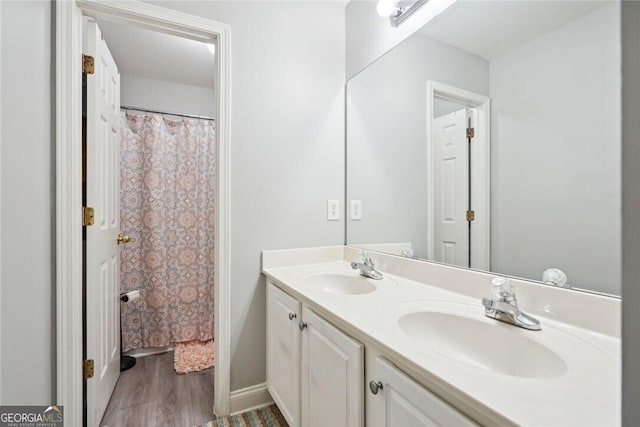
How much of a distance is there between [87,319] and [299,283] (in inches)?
39.8

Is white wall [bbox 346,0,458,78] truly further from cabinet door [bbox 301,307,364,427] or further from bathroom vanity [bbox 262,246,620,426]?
cabinet door [bbox 301,307,364,427]

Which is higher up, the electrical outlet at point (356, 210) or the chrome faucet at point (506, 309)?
the electrical outlet at point (356, 210)

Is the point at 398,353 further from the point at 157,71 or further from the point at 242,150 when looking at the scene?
the point at 157,71

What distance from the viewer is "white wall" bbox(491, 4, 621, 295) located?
0.80 metres

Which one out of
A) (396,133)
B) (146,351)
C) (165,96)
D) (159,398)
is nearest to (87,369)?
(159,398)

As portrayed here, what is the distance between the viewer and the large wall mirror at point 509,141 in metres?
0.82

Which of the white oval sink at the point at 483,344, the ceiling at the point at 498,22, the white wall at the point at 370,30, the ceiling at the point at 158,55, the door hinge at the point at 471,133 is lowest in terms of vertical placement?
the white oval sink at the point at 483,344

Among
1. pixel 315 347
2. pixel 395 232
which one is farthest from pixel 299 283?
pixel 395 232

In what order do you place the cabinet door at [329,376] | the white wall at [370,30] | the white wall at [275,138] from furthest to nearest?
the white wall at [275,138]
the white wall at [370,30]
the cabinet door at [329,376]

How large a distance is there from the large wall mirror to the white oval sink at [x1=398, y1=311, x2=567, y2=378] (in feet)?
0.79

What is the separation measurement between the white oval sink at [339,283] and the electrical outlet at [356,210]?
435mm

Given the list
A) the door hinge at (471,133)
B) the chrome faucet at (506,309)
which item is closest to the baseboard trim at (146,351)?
the chrome faucet at (506,309)

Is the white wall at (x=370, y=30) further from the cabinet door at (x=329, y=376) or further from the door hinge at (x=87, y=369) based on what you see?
the door hinge at (x=87, y=369)

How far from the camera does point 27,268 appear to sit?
3.26 ft
